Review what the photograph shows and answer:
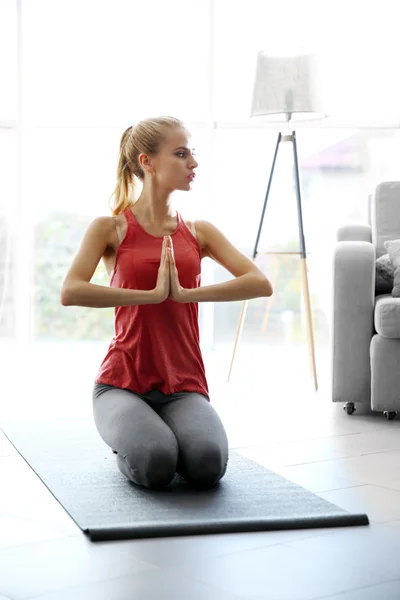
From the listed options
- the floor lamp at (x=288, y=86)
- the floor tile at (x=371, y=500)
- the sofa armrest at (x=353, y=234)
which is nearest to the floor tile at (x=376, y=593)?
the floor tile at (x=371, y=500)

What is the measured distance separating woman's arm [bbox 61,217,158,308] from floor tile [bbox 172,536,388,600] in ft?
2.81

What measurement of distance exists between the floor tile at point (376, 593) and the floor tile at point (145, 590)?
204 mm

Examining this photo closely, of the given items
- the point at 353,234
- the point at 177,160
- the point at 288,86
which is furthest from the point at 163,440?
the point at 288,86

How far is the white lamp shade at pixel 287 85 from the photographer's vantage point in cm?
455

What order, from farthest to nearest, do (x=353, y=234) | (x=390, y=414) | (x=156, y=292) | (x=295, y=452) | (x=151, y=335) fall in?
(x=353, y=234)
(x=390, y=414)
(x=295, y=452)
(x=151, y=335)
(x=156, y=292)

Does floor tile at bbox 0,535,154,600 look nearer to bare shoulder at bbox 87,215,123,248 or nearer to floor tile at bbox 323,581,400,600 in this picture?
floor tile at bbox 323,581,400,600

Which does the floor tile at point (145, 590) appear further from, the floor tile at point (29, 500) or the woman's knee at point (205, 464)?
the woman's knee at point (205, 464)

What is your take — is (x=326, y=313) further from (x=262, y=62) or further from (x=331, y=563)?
(x=331, y=563)

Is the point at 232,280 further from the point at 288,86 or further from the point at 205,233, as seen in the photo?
the point at 288,86

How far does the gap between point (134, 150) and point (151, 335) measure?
0.57 metres

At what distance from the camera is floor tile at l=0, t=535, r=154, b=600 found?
1.79 meters

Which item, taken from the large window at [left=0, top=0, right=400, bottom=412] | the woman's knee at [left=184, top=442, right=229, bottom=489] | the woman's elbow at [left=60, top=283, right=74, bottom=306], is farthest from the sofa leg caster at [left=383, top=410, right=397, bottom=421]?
the large window at [left=0, top=0, right=400, bottom=412]

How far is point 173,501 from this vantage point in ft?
7.82

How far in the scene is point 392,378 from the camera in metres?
3.66
